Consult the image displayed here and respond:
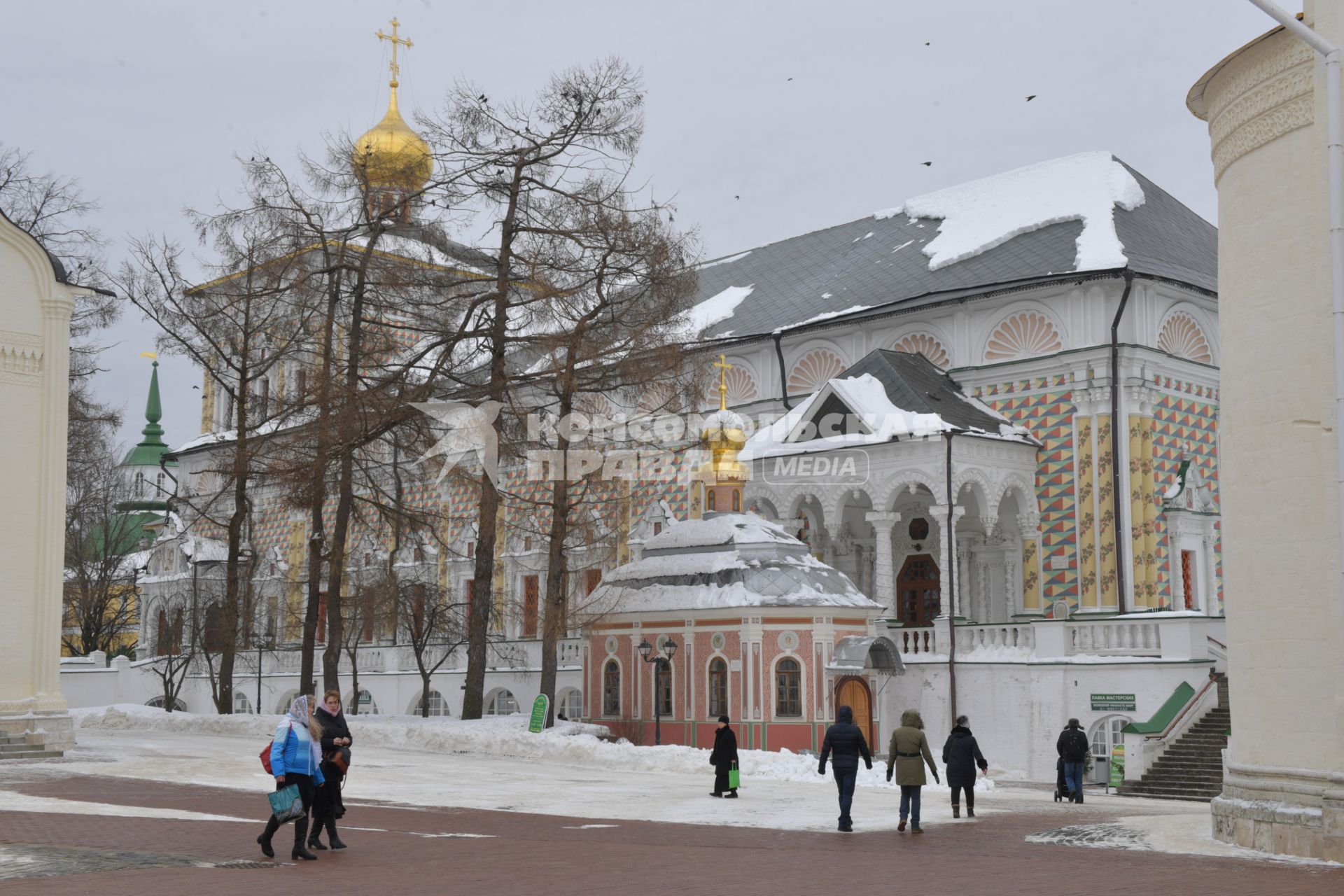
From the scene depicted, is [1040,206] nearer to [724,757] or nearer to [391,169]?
[391,169]

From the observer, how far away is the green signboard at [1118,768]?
77.5 feet

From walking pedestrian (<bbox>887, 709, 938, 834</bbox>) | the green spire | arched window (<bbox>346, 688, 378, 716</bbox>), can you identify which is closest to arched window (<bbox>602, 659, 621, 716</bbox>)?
arched window (<bbox>346, 688, 378, 716</bbox>)

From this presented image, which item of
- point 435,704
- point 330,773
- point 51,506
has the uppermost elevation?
point 51,506

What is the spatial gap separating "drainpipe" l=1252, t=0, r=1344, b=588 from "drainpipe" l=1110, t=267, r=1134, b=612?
1874cm

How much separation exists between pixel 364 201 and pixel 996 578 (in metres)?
15.3

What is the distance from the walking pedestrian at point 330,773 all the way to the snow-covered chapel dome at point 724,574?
15.2m

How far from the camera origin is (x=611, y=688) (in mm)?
29688

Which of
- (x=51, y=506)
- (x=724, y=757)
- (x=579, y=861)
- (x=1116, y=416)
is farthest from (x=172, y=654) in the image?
(x=579, y=861)

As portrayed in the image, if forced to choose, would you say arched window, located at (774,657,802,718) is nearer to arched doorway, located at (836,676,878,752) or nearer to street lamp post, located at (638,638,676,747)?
arched doorway, located at (836,676,878,752)

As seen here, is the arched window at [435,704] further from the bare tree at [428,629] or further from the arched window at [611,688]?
the arched window at [611,688]

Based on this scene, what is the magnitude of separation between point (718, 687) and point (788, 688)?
130 cm

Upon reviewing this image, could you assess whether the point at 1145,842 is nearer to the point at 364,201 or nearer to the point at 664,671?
the point at 664,671

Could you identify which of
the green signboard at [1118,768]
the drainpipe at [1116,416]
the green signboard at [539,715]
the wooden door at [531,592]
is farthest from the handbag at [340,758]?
the wooden door at [531,592]

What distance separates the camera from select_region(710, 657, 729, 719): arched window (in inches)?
1084
